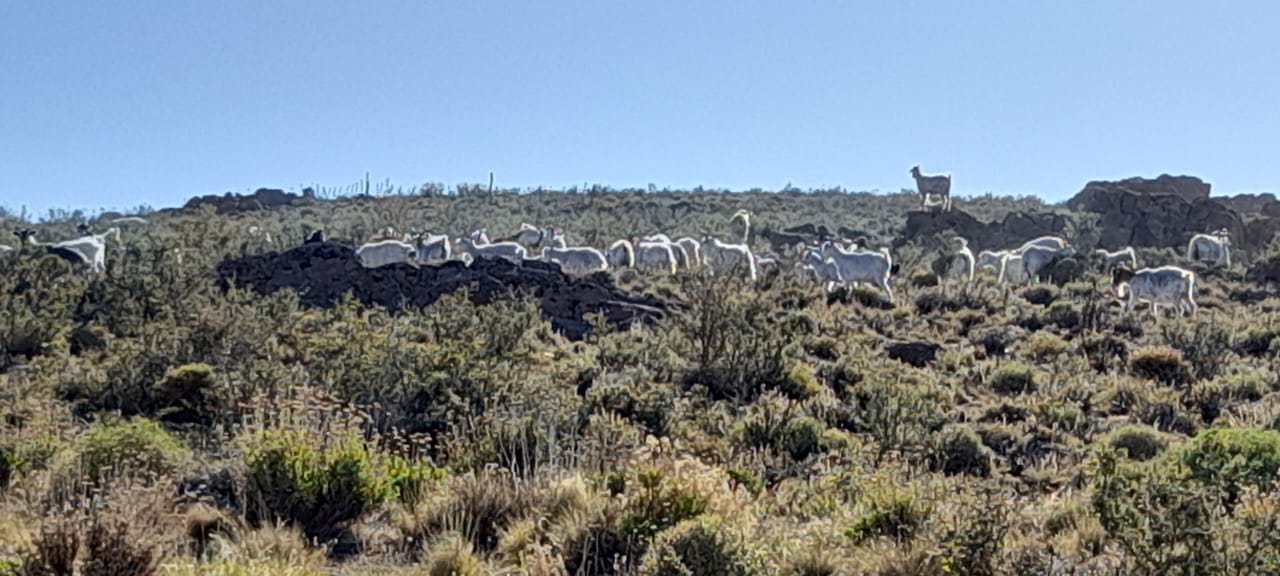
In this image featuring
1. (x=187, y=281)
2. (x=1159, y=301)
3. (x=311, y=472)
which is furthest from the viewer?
(x=1159, y=301)

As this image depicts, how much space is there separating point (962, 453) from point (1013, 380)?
160 inches

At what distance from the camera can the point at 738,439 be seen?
11938 millimetres

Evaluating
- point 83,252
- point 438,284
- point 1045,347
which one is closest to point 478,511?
point 1045,347

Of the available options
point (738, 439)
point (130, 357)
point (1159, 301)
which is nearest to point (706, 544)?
point (738, 439)

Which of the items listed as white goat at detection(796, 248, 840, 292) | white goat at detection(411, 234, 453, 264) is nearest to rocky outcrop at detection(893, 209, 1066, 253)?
white goat at detection(796, 248, 840, 292)

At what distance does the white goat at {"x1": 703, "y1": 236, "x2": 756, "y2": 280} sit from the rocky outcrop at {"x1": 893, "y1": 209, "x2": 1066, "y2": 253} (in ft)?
34.7

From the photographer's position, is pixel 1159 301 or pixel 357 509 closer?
pixel 357 509

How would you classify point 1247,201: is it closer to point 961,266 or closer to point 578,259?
point 961,266

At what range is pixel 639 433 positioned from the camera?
35.1ft

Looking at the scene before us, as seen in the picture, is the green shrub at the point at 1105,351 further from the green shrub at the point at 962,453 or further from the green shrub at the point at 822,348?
the green shrub at the point at 962,453

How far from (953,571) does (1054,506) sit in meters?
2.36

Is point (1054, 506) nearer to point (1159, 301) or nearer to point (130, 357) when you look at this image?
point (130, 357)

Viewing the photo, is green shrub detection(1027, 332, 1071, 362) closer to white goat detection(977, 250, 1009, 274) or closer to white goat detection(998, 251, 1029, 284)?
white goat detection(998, 251, 1029, 284)

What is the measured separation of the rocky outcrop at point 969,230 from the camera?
3684 cm
